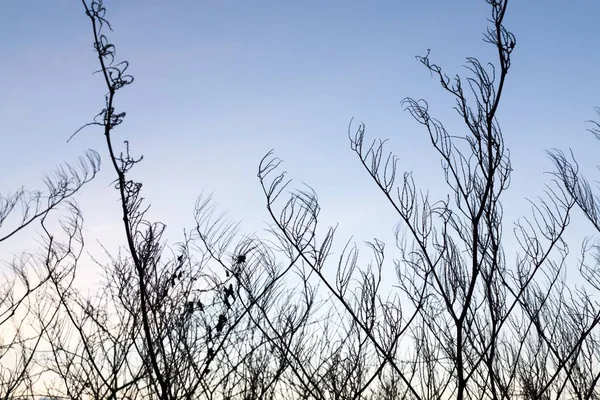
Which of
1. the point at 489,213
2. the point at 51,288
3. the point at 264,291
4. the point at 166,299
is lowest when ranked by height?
the point at 489,213

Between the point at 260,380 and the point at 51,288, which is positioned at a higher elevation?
the point at 51,288

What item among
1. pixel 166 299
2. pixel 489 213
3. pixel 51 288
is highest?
pixel 51 288

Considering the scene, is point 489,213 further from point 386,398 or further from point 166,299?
point 386,398

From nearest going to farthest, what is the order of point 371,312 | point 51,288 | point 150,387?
point 150,387
point 371,312
point 51,288

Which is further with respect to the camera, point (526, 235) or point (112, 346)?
point (112, 346)

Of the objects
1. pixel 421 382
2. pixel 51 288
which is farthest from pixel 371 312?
pixel 51 288

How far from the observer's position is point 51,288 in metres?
7.07

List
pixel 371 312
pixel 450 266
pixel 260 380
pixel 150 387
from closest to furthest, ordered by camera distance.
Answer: pixel 450 266 → pixel 150 387 → pixel 371 312 → pixel 260 380

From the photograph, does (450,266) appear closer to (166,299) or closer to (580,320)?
(166,299)

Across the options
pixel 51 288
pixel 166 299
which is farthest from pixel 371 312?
pixel 51 288

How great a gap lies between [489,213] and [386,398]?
4621mm

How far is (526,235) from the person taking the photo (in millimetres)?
5121

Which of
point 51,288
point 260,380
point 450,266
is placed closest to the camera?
point 450,266

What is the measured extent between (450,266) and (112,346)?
3.43 m
